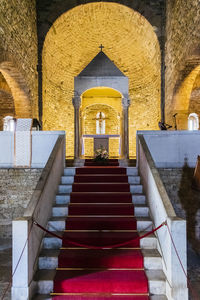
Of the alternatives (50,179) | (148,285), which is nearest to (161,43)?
(50,179)

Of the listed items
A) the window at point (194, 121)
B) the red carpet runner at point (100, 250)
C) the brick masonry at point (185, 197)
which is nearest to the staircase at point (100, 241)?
the red carpet runner at point (100, 250)

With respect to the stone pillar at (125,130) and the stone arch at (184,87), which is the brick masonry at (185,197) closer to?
the stone pillar at (125,130)

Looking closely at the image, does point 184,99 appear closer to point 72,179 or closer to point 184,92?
point 184,92

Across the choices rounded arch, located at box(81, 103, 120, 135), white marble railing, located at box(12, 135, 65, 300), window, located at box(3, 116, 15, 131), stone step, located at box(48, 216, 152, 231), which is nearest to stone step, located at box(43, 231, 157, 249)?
white marble railing, located at box(12, 135, 65, 300)

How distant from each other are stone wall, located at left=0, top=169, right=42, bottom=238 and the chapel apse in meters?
4.83

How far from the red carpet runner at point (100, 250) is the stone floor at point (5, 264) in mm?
942

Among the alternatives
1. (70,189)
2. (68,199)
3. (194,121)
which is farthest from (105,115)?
(68,199)

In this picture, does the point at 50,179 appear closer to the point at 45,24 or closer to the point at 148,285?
the point at 148,285

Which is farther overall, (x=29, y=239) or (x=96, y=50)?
(x=96, y=50)

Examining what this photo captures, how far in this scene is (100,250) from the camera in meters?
3.86

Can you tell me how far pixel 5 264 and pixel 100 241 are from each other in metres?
2.03

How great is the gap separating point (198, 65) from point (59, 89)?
7202 millimetres

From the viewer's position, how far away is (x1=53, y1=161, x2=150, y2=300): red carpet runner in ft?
10.9

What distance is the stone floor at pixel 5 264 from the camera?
3711 mm
